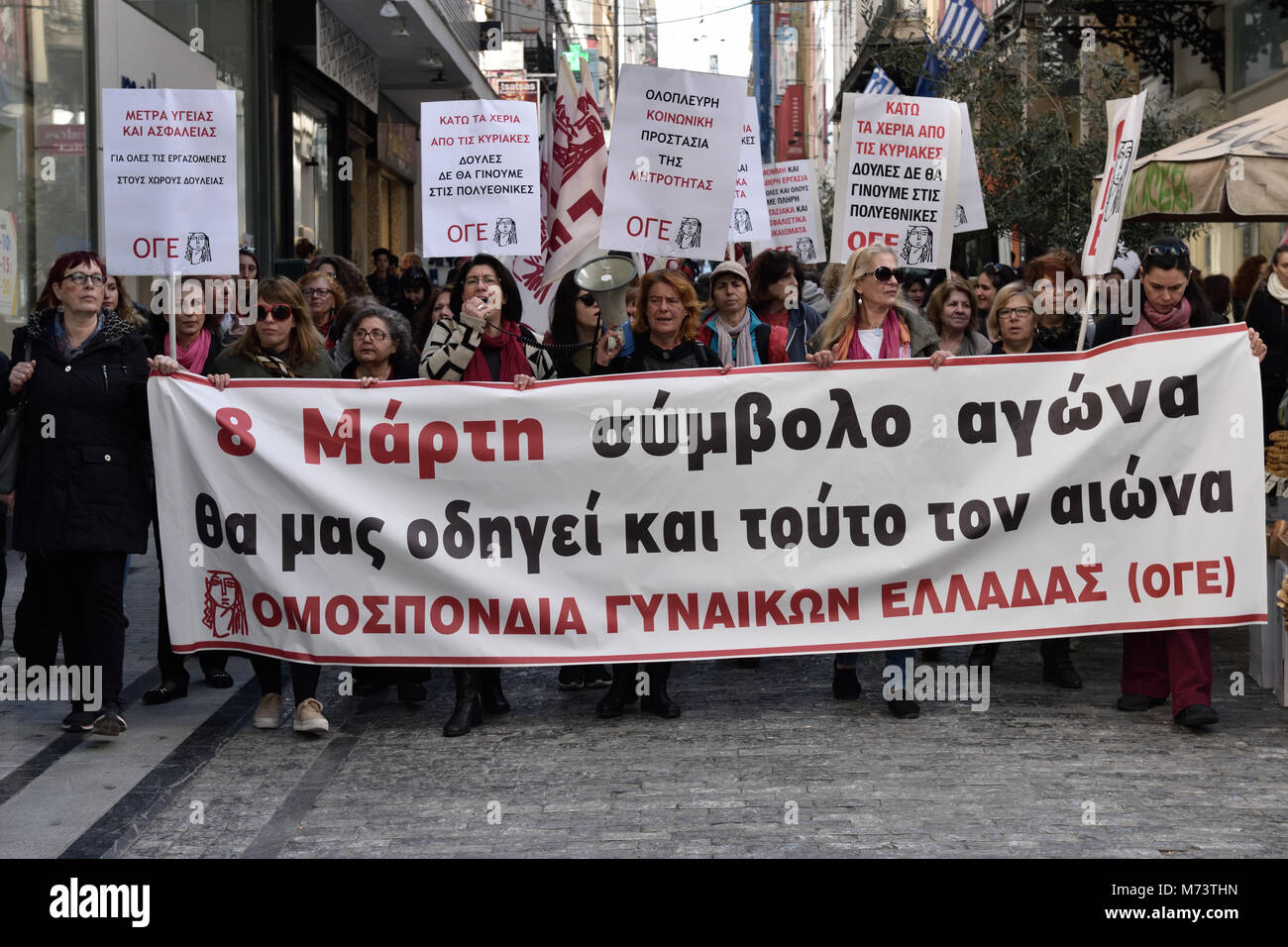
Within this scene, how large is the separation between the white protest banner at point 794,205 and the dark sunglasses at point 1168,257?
22.7 ft

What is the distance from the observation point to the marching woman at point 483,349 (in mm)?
6895

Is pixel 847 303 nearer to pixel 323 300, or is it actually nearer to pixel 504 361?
pixel 504 361

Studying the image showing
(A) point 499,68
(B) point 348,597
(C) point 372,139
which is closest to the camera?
(B) point 348,597

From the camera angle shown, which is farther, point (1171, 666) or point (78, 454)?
point (1171, 666)

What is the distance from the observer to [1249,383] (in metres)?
6.75

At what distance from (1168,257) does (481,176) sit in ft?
13.1

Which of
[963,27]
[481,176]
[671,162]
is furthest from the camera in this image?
[963,27]

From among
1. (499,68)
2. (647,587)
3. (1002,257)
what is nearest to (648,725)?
(647,587)

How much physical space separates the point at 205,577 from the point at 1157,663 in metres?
3.95

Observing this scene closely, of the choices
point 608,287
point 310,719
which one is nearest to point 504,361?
point 608,287

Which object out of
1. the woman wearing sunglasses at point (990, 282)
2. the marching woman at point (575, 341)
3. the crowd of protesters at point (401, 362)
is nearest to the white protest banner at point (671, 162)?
the crowd of protesters at point (401, 362)

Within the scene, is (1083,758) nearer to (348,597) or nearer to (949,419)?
(949,419)

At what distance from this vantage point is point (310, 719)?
662 cm

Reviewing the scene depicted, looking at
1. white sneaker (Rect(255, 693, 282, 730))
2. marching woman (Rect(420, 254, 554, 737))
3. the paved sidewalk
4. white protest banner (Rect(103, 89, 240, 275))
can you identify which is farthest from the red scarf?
white sneaker (Rect(255, 693, 282, 730))
